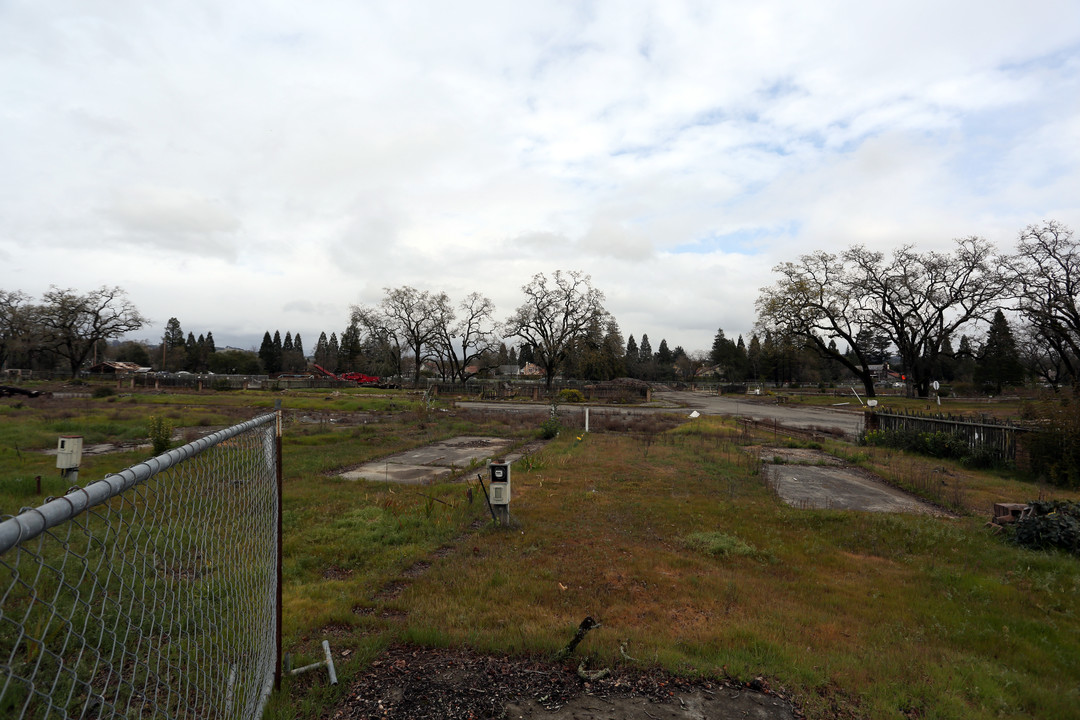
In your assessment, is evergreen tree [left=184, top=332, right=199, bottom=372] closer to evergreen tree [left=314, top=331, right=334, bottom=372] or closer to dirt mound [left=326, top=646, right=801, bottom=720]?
evergreen tree [left=314, top=331, right=334, bottom=372]

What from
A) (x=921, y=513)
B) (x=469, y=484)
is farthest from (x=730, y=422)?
(x=469, y=484)

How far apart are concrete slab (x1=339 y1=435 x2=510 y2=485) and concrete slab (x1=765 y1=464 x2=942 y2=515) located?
716 cm

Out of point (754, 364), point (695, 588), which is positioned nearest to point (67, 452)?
point (695, 588)

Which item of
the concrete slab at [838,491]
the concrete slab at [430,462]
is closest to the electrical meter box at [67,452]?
the concrete slab at [430,462]

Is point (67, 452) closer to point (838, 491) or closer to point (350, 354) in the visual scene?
point (838, 491)

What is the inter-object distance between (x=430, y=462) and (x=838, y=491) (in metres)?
9.45

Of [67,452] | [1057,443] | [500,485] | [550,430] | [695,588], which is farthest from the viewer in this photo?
[550,430]

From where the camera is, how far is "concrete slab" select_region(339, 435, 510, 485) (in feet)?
37.4

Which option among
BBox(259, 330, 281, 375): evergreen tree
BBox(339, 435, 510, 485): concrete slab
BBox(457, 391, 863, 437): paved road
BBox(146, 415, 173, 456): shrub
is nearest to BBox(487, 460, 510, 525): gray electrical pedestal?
BBox(339, 435, 510, 485): concrete slab

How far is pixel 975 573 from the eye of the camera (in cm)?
613

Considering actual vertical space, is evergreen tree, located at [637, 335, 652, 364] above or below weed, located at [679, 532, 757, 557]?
above

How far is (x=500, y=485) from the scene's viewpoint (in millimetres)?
7508

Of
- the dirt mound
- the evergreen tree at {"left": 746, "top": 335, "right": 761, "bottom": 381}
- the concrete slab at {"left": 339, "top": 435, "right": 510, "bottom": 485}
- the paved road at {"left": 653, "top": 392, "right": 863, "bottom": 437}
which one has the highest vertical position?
the evergreen tree at {"left": 746, "top": 335, "right": 761, "bottom": 381}

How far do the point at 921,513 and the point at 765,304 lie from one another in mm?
36687
